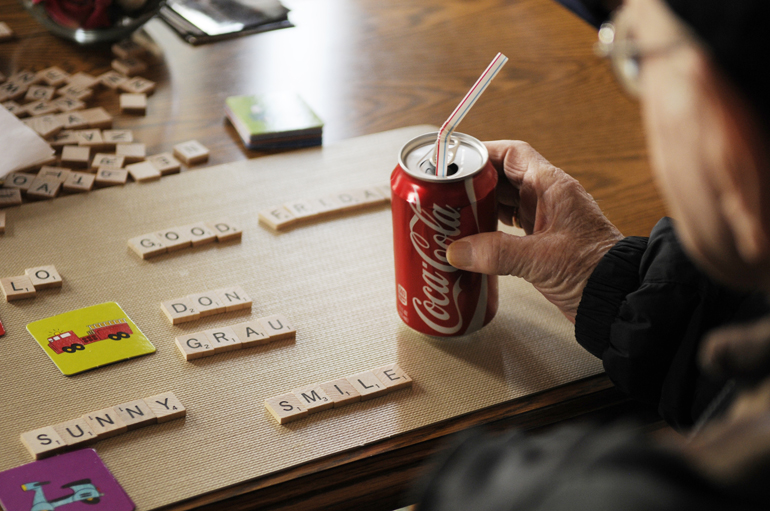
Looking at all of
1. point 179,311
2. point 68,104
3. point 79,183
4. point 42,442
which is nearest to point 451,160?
point 179,311

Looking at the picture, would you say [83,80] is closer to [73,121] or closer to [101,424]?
[73,121]

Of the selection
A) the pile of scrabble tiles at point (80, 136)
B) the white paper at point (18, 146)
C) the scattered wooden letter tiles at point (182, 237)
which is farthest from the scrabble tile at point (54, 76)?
the scattered wooden letter tiles at point (182, 237)

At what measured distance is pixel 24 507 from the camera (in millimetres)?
640

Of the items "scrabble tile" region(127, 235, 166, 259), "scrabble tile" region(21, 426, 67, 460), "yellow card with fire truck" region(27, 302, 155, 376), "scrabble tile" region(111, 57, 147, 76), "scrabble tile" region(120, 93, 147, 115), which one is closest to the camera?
"scrabble tile" region(21, 426, 67, 460)

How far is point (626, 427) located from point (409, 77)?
1.07 m

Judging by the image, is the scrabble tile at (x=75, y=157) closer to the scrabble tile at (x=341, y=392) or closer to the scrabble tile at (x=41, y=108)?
the scrabble tile at (x=41, y=108)

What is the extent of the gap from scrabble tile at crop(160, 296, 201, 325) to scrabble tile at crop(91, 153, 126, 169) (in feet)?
1.19

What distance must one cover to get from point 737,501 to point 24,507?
22.9 inches

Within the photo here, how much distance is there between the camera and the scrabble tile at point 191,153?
117 cm

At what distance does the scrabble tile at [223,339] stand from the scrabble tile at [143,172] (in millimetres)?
383

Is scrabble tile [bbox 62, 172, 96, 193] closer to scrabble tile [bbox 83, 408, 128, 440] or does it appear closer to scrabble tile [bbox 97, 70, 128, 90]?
scrabble tile [bbox 97, 70, 128, 90]

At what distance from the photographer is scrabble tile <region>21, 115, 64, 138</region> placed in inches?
47.1

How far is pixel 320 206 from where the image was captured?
1.07m

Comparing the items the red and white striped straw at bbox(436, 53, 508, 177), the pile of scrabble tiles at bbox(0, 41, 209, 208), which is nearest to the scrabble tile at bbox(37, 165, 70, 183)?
the pile of scrabble tiles at bbox(0, 41, 209, 208)
